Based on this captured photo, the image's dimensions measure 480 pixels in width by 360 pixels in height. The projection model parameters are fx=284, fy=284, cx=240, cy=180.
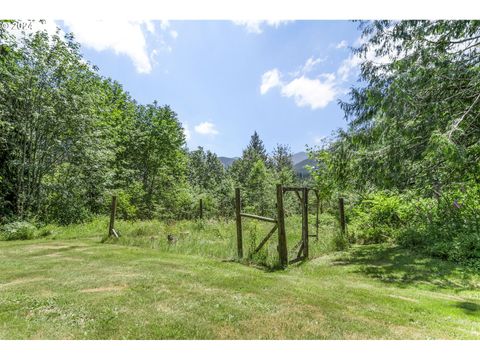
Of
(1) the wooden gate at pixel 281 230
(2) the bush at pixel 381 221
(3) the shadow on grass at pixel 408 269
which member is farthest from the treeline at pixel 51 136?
(2) the bush at pixel 381 221

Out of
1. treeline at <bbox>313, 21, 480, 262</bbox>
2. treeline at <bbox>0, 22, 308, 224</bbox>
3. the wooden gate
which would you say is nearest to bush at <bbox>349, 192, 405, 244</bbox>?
treeline at <bbox>313, 21, 480, 262</bbox>

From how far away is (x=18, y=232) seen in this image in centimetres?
1085

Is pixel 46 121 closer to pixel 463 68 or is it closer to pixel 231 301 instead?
pixel 231 301

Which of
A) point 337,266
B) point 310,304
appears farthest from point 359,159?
point 310,304

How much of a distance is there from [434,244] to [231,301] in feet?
21.4

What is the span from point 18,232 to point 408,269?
1306cm

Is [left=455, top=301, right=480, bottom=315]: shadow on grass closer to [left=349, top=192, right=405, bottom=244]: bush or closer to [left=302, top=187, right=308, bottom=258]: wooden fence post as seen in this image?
[left=302, top=187, right=308, bottom=258]: wooden fence post

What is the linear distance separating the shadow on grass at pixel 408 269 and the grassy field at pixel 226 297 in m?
0.02

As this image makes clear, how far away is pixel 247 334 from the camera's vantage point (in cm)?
295

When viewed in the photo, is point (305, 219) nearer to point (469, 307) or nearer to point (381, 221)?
A: point (469, 307)

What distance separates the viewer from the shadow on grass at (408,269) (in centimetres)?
559

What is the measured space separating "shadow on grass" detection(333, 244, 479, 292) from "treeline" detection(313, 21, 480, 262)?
2.09ft

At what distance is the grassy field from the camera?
3051 mm

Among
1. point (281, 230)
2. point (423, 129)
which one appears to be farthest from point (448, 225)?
point (281, 230)
